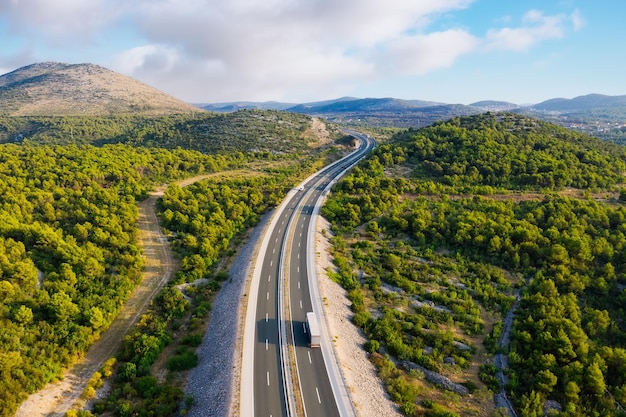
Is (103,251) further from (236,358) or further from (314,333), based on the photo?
(314,333)

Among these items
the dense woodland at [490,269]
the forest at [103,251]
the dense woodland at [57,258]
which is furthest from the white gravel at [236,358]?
the dense woodland at [57,258]

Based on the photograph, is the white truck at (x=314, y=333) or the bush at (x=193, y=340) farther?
the bush at (x=193, y=340)


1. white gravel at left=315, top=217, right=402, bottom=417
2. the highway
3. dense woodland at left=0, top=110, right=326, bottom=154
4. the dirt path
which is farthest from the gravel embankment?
dense woodland at left=0, top=110, right=326, bottom=154

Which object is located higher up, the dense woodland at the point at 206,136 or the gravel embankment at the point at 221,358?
the dense woodland at the point at 206,136

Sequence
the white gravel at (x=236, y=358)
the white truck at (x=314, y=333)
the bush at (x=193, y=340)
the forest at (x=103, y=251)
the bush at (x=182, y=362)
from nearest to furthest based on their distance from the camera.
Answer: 1. the white gravel at (x=236, y=358)
2. the forest at (x=103, y=251)
3. the white truck at (x=314, y=333)
4. the bush at (x=182, y=362)
5. the bush at (x=193, y=340)

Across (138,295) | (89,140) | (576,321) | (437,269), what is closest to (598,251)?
(576,321)

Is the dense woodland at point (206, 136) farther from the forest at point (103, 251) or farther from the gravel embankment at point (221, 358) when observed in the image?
the gravel embankment at point (221, 358)

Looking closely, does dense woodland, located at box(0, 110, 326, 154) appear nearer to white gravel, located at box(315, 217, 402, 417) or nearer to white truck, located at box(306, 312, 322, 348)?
white gravel, located at box(315, 217, 402, 417)

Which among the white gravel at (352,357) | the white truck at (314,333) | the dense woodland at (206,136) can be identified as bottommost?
the white gravel at (352,357)
